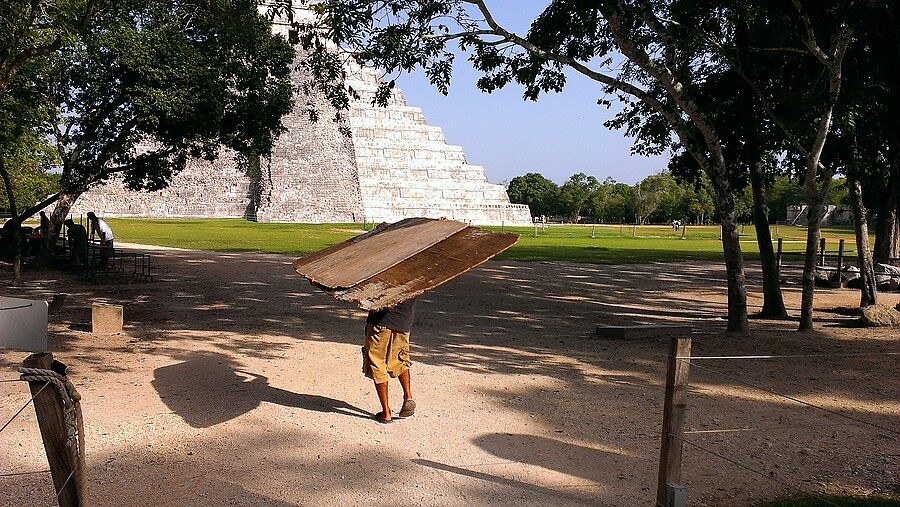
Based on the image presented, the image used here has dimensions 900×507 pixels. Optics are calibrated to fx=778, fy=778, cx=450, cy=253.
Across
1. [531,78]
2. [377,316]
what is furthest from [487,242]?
[531,78]

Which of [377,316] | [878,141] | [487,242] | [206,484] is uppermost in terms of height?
[878,141]

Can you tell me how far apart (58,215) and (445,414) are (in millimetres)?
15823

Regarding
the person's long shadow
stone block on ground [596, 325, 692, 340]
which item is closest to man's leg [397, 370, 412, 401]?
the person's long shadow

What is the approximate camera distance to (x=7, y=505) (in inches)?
188

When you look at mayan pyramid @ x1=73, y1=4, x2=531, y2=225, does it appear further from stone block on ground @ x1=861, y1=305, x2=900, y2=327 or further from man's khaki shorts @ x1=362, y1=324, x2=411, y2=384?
man's khaki shorts @ x1=362, y1=324, x2=411, y2=384

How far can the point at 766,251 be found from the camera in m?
13.5

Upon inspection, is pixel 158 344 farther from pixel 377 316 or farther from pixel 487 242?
pixel 487 242

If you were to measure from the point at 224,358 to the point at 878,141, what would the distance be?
13.7 m

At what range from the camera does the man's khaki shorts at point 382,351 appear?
257 inches

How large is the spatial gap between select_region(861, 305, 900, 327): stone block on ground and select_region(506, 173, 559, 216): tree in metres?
102

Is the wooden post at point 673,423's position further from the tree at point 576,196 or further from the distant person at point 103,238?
the tree at point 576,196

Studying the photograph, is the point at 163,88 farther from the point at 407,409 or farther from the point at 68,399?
the point at 68,399

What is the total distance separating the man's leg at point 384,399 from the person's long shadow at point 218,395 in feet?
0.97

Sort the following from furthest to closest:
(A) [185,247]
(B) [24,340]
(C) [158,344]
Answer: (A) [185,247] → (C) [158,344] → (B) [24,340]
